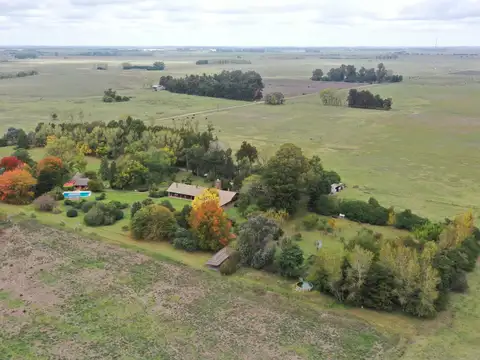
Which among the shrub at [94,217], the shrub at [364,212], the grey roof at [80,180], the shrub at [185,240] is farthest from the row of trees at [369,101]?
the shrub at [185,240]

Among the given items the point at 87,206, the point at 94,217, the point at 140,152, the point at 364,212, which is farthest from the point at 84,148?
the point at 364,212

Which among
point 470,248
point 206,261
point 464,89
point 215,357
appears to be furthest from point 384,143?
point 464,89

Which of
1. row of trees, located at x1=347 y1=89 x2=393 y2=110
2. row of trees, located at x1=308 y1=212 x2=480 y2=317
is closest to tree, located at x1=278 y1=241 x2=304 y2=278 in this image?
row of trees, located at x1=308 y1=212 x2=480 y2=317

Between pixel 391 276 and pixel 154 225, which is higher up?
pixel 391 276

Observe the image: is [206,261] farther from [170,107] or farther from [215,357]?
[170,107]

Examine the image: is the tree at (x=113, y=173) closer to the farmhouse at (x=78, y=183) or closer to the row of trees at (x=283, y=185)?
the farmhouse at (x=78, y=183)

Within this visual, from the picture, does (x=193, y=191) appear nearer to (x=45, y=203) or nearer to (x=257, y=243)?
(x=45, y=203)

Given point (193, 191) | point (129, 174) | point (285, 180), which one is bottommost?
point (193, 191)
